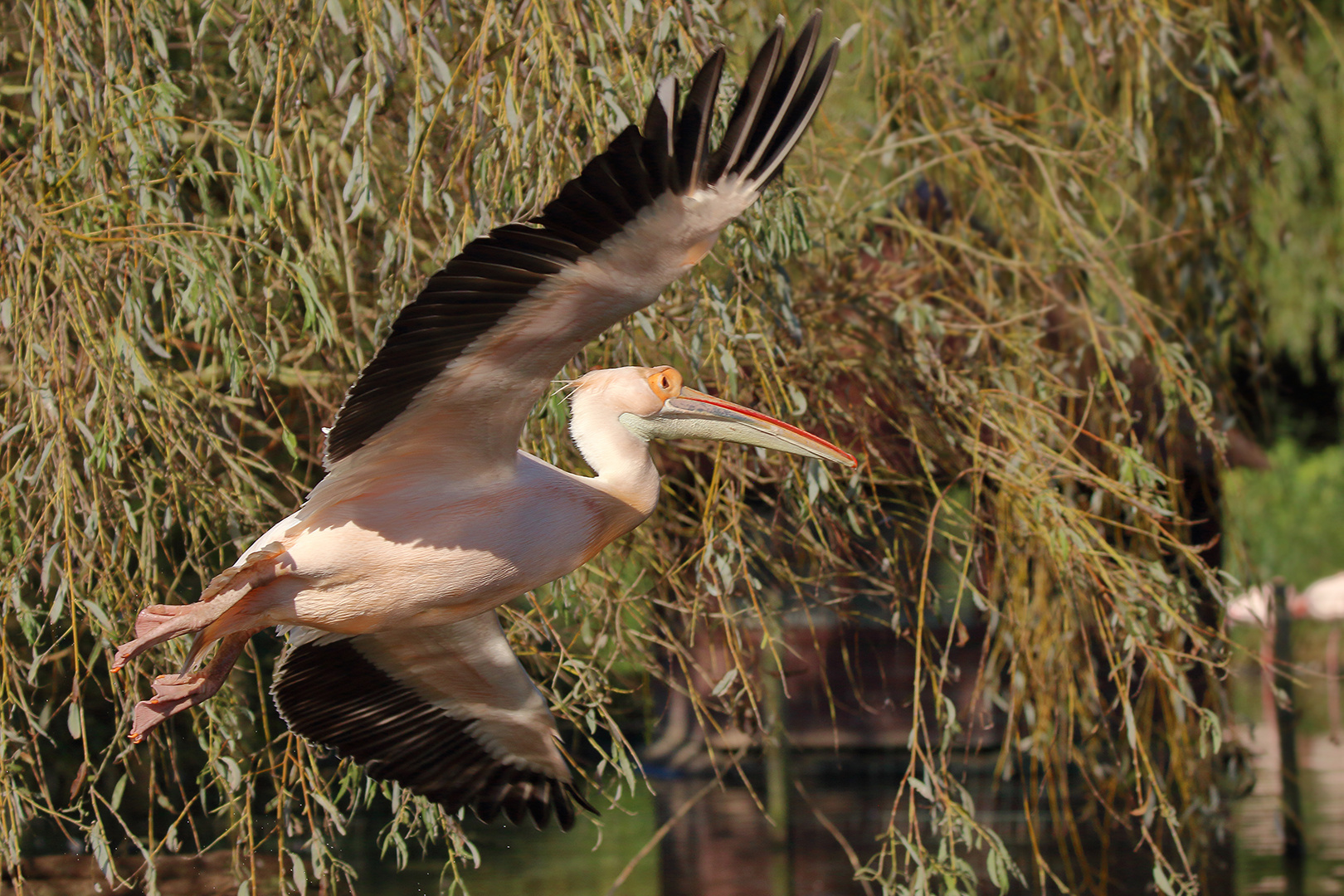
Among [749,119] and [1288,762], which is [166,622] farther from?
[1288,762]

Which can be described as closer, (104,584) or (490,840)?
(104,584)

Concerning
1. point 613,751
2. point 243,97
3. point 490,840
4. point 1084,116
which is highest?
point 243,97

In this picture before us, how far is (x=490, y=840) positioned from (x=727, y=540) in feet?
20.4

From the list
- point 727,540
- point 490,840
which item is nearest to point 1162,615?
point 727,540

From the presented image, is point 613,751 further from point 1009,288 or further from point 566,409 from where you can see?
point 1009,288

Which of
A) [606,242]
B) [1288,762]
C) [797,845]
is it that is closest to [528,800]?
[606,242]

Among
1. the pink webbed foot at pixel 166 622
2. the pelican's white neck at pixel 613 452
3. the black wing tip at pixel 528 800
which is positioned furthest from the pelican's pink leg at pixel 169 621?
the black wing tip at pixel 528 800

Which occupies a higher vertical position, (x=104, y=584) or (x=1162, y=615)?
(x=104, y=584)

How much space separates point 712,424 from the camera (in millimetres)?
3635

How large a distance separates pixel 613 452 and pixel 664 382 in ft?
0.69

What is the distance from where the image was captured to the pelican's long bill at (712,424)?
11.7 feet

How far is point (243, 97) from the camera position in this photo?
180 inches

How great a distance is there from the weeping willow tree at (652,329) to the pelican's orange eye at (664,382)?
32 centimetres

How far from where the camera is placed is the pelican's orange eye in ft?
11.9
